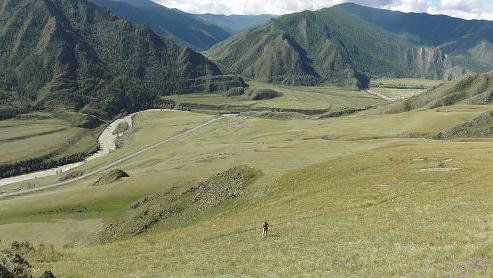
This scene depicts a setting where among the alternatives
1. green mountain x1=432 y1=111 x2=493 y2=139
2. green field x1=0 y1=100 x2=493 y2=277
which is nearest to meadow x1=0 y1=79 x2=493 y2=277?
green field x1=0 y1=100 x2=493 y2=277

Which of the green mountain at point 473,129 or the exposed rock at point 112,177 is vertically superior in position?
the green mountain at point 473,129

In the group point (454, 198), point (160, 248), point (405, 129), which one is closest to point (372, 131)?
point (405, 129)

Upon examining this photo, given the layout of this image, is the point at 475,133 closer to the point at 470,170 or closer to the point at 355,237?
the point at 470,170

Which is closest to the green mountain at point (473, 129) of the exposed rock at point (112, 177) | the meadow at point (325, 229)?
the meadow at point (325, 229)

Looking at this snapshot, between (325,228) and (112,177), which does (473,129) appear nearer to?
(112,177)

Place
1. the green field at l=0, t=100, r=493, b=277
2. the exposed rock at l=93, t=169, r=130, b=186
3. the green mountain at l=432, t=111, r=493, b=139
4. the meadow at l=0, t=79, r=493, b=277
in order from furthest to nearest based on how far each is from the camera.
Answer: the green mountain at l=432, t=111, r=493, b=139, the exposed rock at l=93, t=169, r=130, b=186, the green field at l=0, t=100, r=493, b=277, the meadow at l=0, t=79, r=493, b=277

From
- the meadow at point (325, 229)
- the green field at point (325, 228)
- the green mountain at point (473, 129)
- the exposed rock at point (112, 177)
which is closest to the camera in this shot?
the meadow at point (325, 229)

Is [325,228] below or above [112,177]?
above

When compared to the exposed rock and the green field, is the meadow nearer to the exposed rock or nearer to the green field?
the green field

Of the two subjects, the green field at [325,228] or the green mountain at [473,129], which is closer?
the green field at [325,228]

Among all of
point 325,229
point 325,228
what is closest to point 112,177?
point 325,228

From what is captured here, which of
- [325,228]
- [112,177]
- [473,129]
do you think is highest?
[325,228]

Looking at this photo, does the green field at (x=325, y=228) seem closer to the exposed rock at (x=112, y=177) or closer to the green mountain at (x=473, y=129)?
the exposed rock at (x=112, y=177)

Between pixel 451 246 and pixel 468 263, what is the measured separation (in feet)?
13.0
